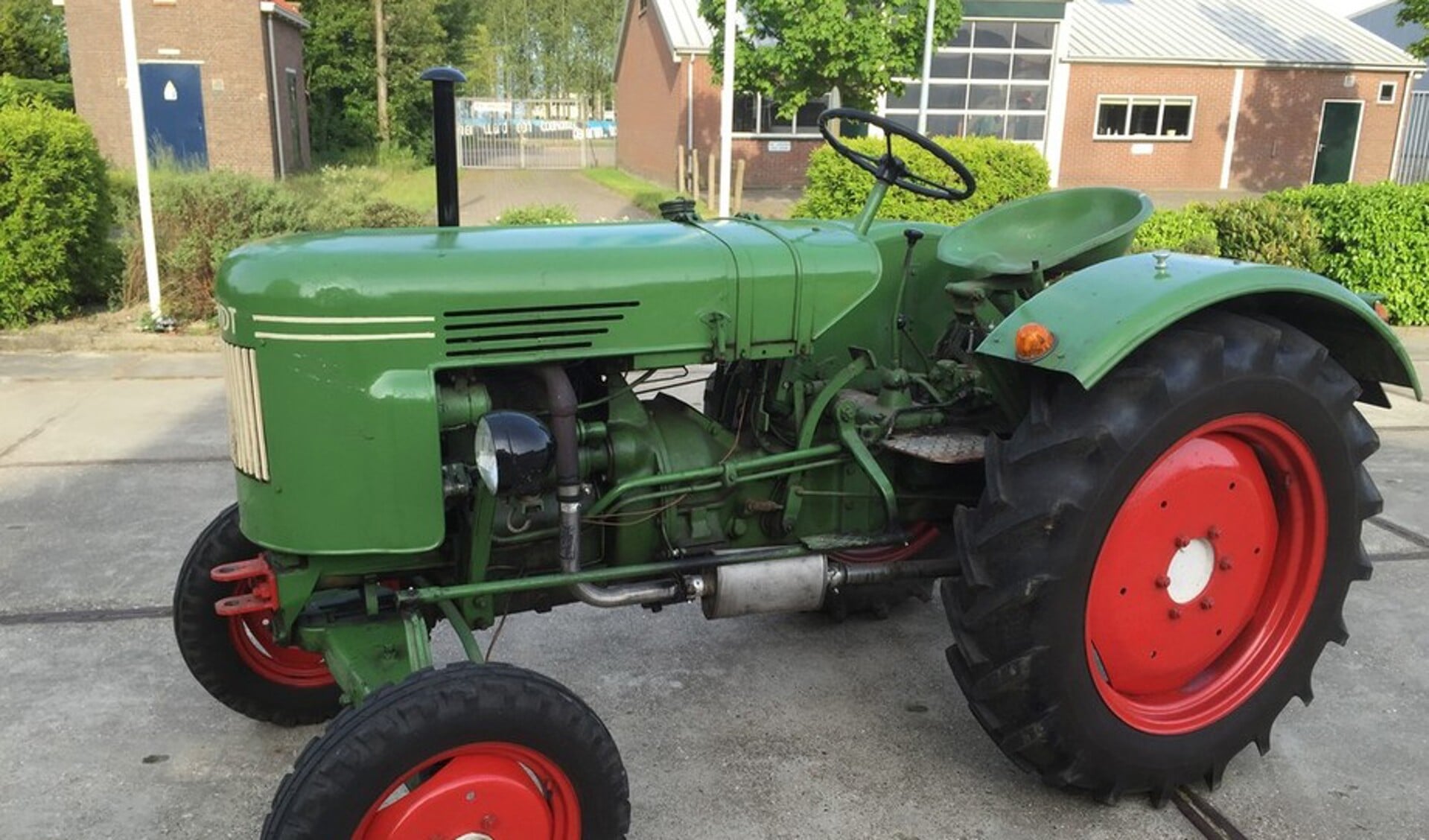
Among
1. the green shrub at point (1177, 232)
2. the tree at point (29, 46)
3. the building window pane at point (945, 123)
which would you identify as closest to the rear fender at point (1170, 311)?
the green shrub at point (1177, 232)

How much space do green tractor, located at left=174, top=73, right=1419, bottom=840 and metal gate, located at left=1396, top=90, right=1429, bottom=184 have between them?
22.6 meters

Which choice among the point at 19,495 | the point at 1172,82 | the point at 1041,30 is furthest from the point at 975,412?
the point at 1172,82

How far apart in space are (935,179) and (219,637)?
851 centimetres

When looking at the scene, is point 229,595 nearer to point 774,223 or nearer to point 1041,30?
point 774,223

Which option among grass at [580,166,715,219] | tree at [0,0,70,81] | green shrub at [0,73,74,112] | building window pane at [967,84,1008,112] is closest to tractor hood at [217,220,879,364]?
grass at [580,166,715,219]

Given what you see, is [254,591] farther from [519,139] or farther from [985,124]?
[519,139]

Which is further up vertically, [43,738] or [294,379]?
[294,379]

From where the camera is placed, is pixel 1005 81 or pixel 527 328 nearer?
pixel 527 328

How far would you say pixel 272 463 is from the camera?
2344mm

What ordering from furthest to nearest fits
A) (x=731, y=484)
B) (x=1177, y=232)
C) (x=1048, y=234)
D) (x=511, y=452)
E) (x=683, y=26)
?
(x=683, y=26) < (x=1177, y=232) < (x=1048, y=234) < (x=731, y=484) < (x=511, y=452)

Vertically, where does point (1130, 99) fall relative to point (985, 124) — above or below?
above

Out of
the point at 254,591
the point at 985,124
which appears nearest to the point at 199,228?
the point at 254,591

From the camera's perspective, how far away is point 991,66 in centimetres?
2336

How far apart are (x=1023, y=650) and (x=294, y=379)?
1670mm
